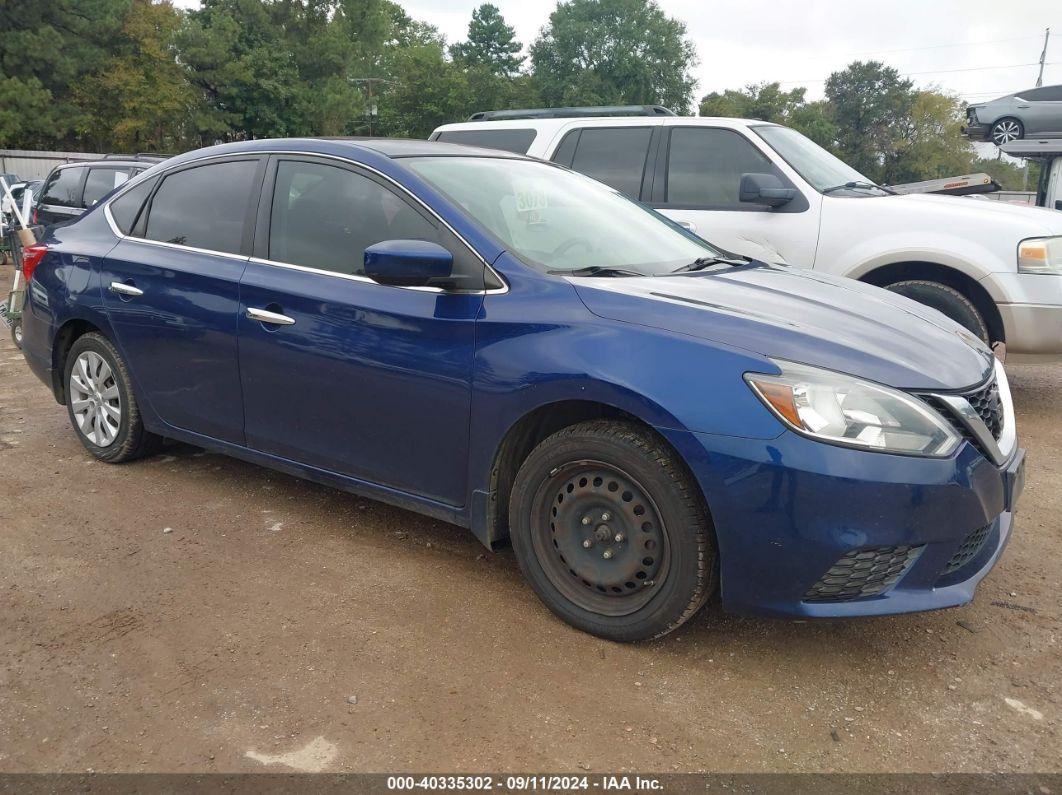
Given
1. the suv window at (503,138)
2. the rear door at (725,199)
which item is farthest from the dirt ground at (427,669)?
the suv window at (503,138)

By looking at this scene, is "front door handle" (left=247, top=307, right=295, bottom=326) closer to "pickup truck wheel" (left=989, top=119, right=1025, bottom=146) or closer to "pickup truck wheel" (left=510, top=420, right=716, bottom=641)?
"pickup truck wheel" (left=510, top=420, right=716, bottom=641)

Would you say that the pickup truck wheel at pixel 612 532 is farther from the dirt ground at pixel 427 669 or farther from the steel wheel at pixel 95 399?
the steel wheel at pixel 95 399

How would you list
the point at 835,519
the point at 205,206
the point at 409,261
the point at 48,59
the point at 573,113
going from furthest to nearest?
the point at 48,59 < the point at 573,113 < the point at 205,206 < the point at 409,261 < the point at 835,519

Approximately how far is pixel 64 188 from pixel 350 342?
1164 centimetres

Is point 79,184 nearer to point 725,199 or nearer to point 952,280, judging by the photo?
point 725,199

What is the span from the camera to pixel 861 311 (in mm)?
3387

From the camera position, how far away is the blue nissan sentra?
2740 mm

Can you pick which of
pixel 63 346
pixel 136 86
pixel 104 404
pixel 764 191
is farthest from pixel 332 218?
pixel 136 86

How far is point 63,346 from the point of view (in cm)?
499

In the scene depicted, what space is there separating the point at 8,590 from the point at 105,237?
6.50ft

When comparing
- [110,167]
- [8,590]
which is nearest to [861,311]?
[8,590]

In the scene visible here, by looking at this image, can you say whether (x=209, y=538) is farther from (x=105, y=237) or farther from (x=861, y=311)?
(x=861, y=311)

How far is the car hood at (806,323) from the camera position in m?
2.85

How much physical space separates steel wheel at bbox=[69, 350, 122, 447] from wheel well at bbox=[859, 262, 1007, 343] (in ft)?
15.7
